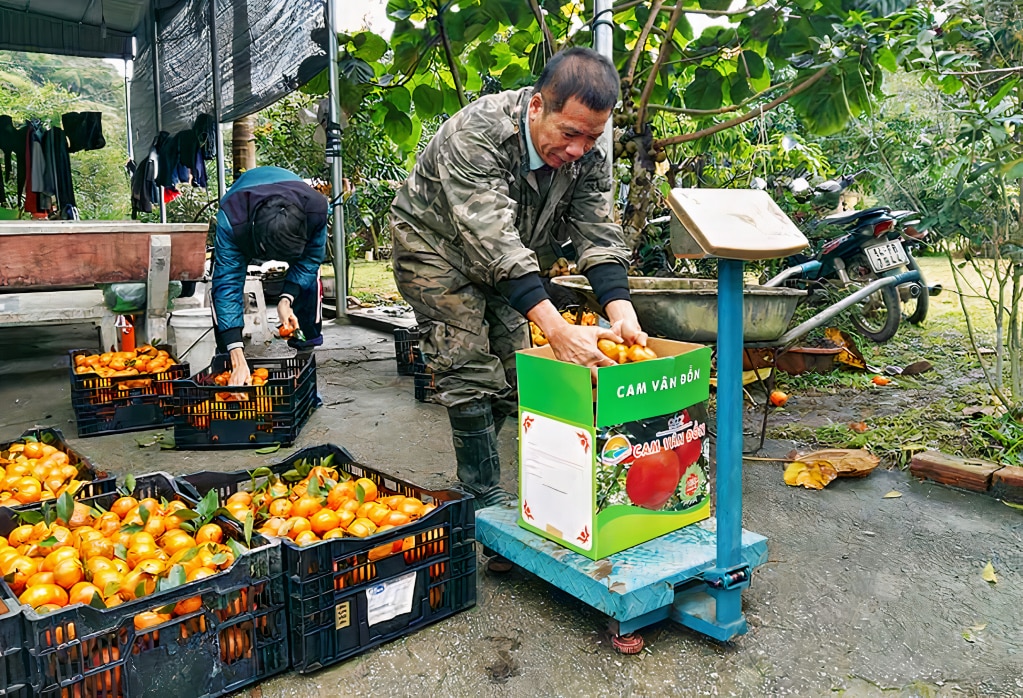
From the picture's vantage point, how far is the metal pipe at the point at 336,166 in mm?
7258

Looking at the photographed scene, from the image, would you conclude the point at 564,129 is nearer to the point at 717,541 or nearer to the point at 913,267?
the point at 717,541

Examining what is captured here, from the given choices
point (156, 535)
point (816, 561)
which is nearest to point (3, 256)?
point (156, 535)

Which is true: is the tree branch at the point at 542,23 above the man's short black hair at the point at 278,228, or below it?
above

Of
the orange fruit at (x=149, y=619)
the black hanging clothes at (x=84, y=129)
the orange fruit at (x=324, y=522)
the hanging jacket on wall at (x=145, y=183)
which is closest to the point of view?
the orange fruit at (x=149, y=619)

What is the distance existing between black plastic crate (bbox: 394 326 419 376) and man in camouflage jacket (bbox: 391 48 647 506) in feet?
7.25

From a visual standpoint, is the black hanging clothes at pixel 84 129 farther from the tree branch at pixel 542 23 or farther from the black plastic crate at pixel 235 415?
the black plastic crate at pixel 235 415

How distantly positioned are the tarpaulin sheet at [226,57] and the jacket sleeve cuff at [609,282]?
18.4ft

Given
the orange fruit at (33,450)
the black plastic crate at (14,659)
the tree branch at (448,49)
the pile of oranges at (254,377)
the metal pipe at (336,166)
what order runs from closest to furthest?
1. the black plastic crate at (14,659)
2. the orange fruit at (33,450)
3. the pile of oranges at (254,377)
4. the tree branch at (448,49)
5. the metal pipe at (336,166)

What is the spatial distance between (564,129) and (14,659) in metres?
1.85

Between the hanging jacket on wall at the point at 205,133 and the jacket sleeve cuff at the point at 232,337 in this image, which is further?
the hanging jacket on wall at the point at 205,133

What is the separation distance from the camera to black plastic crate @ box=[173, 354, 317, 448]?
3943mm

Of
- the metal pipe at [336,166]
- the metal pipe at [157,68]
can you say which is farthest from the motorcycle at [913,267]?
the metal pipe at [157,68]

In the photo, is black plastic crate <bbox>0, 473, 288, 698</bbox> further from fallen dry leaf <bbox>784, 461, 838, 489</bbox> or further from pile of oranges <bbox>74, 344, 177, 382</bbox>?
pile of oranges <bbox>74, 344, 177, 382</bbox>

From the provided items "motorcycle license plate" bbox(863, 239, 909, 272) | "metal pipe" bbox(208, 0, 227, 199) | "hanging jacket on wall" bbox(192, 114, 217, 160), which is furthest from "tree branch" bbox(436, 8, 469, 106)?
"hanging jacket on wall" bbox(192, 114, 217, 160)
